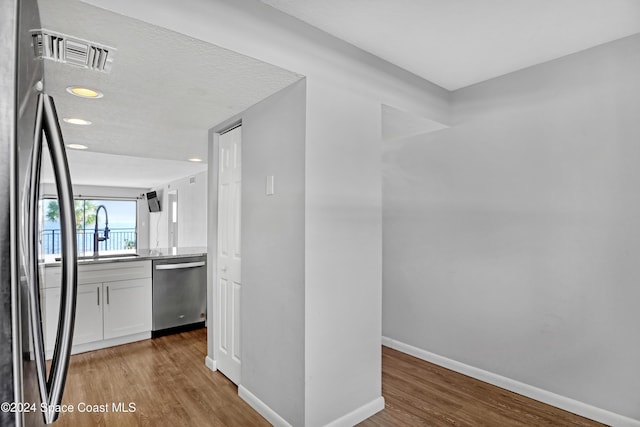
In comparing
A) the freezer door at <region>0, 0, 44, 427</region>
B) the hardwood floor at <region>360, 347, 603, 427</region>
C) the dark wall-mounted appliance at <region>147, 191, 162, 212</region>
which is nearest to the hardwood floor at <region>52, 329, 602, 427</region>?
the hardwood floor at <region>360, 347, 603, 427</region>

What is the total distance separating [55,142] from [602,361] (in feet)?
9.94

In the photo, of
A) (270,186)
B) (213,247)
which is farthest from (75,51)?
A: (213,247)

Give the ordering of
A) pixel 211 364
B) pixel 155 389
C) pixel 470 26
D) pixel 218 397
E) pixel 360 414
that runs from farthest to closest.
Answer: pixel 211 364 → pixel 155 389 → pixel 218 397 → pixel 360 414 → pixel 470 26

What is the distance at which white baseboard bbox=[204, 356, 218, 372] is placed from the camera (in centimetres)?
295

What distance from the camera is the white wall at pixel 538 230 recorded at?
A: 6.88 feet

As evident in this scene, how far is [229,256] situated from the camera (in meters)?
2.80

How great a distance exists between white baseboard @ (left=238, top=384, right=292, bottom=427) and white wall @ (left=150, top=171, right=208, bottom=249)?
409 cm

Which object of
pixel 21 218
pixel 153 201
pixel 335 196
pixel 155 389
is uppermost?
pixel 153 201

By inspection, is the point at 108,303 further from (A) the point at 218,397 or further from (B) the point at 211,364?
(A) the point at 218,397

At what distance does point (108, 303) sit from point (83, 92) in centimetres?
232

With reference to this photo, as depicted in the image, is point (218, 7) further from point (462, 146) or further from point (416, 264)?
point (416, 264)

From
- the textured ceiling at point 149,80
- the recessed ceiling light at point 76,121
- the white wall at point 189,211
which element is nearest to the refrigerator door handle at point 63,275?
the textured ceiling at point 149,80

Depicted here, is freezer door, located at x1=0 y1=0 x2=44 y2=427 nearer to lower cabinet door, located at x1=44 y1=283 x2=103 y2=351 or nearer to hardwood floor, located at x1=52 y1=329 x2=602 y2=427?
hardwood floor, located at x1=52 y1=329 x2=602 y2=427

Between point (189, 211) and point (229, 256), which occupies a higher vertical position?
point (189, 211)
